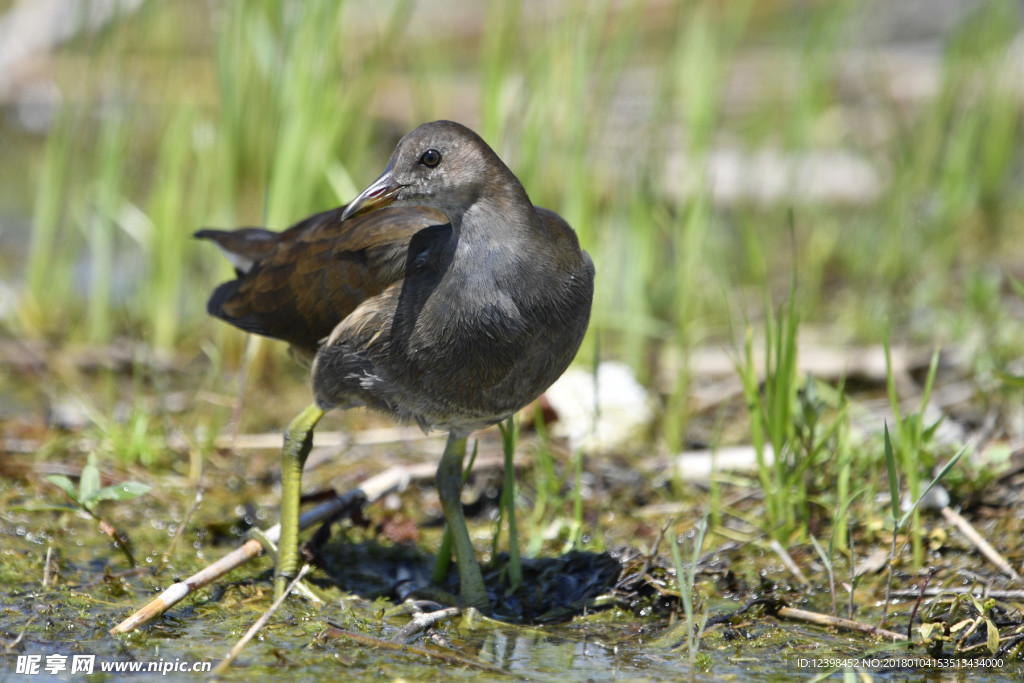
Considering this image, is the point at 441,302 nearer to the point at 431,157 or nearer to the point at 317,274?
the point at 431,157

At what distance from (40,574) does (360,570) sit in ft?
3.15

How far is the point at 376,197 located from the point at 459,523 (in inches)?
40.8

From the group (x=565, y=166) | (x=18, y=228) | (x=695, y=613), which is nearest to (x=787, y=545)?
(x=695, y=613)

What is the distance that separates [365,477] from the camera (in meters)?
4.03

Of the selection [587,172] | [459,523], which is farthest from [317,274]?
[587,172]

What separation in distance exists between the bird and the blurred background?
19.6 inches

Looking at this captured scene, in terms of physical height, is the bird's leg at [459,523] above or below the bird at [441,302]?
below

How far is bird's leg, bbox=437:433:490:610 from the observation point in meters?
3.17

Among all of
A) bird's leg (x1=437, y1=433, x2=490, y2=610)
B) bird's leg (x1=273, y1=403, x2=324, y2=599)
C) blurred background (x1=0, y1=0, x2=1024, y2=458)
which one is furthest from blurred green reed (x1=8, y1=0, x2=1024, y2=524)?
bird's leg (x1=273, y1=403, x2=324, y2=599)

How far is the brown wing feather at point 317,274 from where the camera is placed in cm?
310

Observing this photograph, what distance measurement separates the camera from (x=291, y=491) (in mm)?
3330

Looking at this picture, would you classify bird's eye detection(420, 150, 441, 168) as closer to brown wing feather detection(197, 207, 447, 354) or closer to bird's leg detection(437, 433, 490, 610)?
brown wing feather detection(197, 207, 447, 354)

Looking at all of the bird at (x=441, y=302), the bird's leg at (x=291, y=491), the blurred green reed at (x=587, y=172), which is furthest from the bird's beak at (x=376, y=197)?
the blurred green reed at (x=587, y=172)

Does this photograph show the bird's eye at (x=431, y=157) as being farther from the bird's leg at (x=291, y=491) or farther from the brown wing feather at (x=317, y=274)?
the bird's leg at (x=291, y=491)
